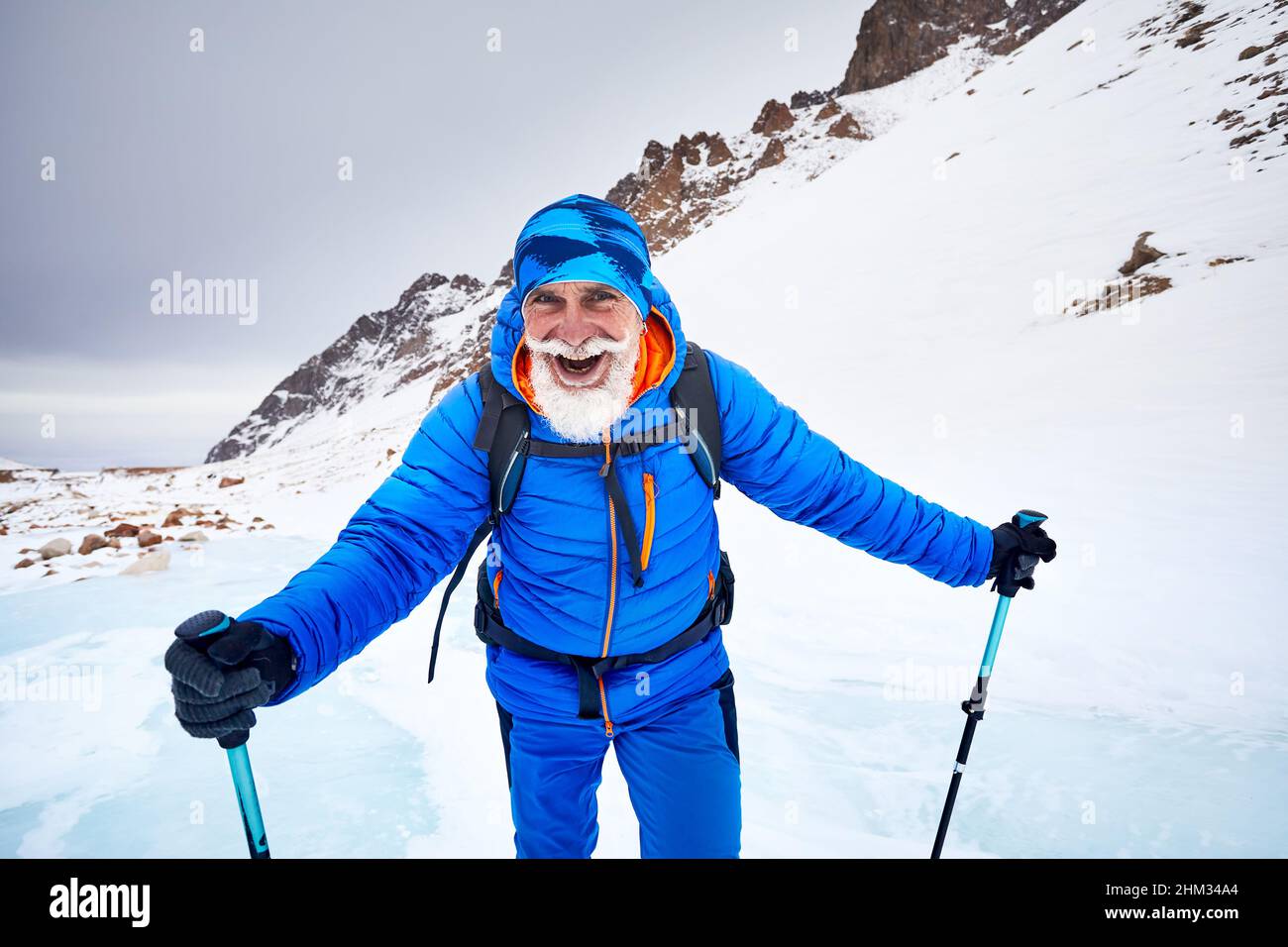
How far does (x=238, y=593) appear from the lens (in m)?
7.63

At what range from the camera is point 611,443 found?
180 cm

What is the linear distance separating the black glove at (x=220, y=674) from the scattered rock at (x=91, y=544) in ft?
37.3

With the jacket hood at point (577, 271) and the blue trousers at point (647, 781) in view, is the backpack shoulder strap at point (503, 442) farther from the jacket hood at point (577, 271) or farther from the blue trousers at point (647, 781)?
the blue trousers at point (647, 781)

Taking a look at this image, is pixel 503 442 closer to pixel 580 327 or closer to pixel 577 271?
pixel 580 327

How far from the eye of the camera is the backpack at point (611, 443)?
5.84 feet

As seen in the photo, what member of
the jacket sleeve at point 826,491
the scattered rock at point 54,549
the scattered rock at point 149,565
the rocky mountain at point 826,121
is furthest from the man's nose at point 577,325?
the rocky mountain at point 826,121

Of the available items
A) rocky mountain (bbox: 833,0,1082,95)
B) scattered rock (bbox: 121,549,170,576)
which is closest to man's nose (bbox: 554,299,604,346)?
scattered rock (bbox: 121,549,170,576)

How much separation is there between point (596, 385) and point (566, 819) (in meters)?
1.40

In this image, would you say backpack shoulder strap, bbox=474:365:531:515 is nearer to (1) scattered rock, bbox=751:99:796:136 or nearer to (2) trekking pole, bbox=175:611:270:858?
(2) trekking pole, bbox=175:611:270:858

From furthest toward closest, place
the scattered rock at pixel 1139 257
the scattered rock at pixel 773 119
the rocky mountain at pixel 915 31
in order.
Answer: the rocky mountain at pixel 915 31 → the scattered rock at pixel 773 119 → the scattered rock at pixel 1139 257

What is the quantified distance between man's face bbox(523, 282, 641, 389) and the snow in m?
2.37

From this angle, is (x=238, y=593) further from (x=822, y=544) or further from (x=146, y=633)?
(x=822, y=544)

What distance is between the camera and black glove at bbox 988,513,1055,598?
2.27 m

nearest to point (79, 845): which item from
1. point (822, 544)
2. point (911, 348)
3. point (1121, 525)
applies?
point (822, 544)
